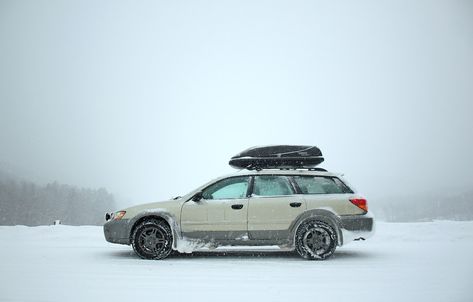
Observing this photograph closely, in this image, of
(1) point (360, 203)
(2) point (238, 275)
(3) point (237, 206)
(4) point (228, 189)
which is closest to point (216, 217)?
(3) point (237, 206)

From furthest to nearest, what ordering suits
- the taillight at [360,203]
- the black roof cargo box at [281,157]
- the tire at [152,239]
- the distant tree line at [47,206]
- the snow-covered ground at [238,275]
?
1. the distant tree line at [47,206]
2. the black roof cargo box at [281,157]
3. the taillight at [360,203]
4. the tire at [152,239]
5. the snow-covered ground at [238,275]

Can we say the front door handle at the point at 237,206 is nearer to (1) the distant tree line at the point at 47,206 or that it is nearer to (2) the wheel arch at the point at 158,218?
(2) the wheel arch at the point at 158,218

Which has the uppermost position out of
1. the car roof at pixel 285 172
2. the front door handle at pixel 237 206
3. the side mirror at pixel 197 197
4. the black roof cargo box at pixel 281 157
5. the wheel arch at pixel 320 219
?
the black roof cargo box at pixel 281 157

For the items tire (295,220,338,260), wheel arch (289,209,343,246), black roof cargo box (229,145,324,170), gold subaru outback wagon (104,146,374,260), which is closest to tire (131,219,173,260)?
gold subaru outback wagon (104,146,374,260)

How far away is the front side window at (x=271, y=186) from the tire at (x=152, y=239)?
1.64 meters

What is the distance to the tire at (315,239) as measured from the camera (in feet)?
21.4

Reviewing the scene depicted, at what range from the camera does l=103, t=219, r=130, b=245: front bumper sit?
676 centimetres

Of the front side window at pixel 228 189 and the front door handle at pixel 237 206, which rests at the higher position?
the front side window at pixel 228 189

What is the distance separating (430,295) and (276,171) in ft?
11.4

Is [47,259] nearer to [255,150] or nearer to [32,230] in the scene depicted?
[255,150]

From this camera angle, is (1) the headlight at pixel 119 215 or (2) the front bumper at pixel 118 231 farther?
(1) the headlight at pixel 119 215

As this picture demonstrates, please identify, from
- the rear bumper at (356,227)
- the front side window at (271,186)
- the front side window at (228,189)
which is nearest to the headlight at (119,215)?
the front side window at (228,189)

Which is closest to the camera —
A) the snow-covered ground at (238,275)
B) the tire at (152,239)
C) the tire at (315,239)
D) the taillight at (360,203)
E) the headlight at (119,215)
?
the snow-covered ground at (238,275)

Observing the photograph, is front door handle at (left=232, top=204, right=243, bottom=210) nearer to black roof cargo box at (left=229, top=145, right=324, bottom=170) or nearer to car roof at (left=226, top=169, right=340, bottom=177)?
car roof at (left=226, top=169, right=340, bottom=177)
